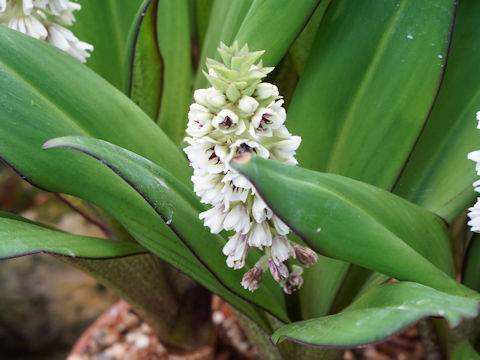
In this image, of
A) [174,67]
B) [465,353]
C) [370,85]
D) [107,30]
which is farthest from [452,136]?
[107,30]

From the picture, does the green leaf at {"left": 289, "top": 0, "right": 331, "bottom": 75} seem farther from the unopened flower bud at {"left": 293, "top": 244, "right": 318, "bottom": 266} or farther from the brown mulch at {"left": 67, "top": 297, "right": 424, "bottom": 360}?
the brown mulch at {"left": 67, "top": 297, "right": 424, "bottom": 360}

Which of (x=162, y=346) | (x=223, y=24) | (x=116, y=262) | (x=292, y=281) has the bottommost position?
(x=162, y=346)

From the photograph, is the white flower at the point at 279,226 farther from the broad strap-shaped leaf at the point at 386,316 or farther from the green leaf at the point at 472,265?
the green leaf at the point at 472,265

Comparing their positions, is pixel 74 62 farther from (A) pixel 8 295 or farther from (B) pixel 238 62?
(A) pixel 8 295

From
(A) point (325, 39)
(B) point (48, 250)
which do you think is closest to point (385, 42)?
(A) point (325, 39)

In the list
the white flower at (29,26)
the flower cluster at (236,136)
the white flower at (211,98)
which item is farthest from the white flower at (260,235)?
the white flower at (29,26)

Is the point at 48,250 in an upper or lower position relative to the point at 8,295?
upper

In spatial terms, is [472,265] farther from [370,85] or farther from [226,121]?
[226,121]
